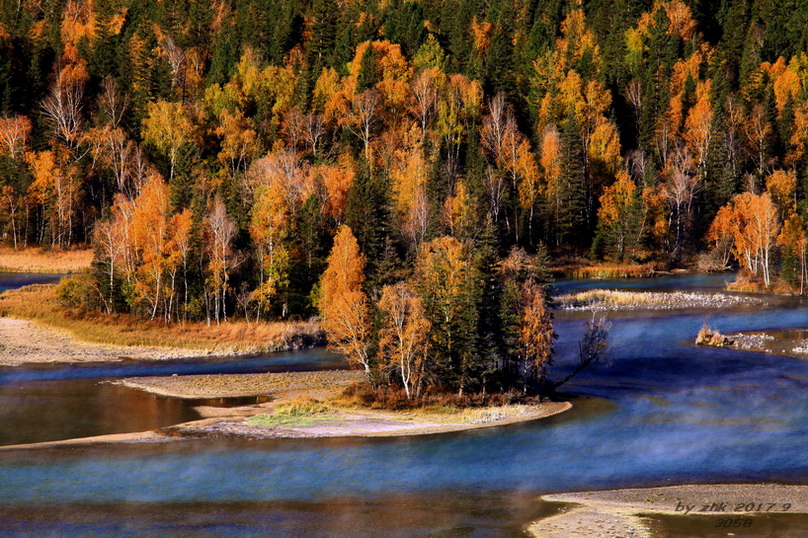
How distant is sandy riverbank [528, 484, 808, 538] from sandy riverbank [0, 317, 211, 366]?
3855 cm

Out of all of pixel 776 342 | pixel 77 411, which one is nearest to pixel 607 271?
pixel 776 342

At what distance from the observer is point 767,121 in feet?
414

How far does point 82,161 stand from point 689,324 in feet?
267

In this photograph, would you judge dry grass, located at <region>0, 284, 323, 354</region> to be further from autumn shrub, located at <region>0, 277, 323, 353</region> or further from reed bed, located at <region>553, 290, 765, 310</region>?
reed bed, located at <region>553, 290, 765, 310</region>

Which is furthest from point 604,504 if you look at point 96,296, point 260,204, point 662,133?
point 662,133

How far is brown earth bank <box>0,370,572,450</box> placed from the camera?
4444 cm

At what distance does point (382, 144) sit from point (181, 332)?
5391 cm

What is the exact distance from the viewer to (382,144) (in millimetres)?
116688

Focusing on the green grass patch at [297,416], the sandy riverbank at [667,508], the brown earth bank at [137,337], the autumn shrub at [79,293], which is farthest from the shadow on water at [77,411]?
the sandy riverbank at [667,508]

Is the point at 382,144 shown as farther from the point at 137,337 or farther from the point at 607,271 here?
the point at 137,337

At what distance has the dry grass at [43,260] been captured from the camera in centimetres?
10106

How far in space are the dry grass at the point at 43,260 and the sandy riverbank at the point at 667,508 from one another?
7864 centimetres

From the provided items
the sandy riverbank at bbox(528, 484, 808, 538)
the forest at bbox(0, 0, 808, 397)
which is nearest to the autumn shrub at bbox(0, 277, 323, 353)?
the forest at bbox(0, 0, 808, 397)

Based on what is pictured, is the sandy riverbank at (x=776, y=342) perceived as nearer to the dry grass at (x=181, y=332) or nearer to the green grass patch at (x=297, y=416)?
the dry grass at (x=181, y=332)
